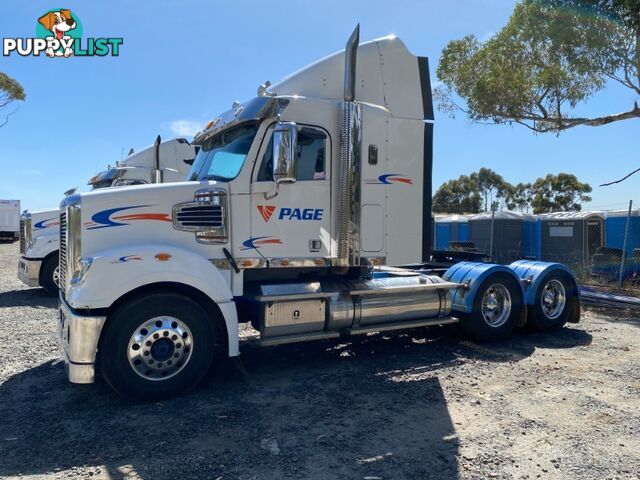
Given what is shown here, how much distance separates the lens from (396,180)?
20.3 feet

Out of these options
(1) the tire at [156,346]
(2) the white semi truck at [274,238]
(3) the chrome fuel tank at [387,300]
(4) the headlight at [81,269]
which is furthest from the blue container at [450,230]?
(4) the headlight at [81,269]

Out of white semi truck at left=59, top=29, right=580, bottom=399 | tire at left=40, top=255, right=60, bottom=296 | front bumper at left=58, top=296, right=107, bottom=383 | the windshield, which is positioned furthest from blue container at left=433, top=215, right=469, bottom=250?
front bumper at left=58, top=296, right=107, bottom=383

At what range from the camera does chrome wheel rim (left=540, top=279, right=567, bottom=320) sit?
8.08 m

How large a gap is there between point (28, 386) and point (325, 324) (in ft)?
10.8

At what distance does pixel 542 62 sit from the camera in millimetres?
15086

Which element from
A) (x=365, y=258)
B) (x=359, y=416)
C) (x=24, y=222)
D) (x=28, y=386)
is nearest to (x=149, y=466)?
(x=359, y=416)

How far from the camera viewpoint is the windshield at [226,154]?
18.3 ft

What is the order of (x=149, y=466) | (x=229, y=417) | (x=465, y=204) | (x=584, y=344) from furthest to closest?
(x=465, y=204) → (x=584, y=344) → (x=229, y=417) → (x=149, y=466)

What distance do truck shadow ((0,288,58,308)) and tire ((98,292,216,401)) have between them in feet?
21.3

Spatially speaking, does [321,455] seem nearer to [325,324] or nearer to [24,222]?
[325,324]

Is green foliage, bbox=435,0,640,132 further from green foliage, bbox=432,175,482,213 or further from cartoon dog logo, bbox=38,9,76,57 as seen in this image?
green foliage, bbox=432,175,482,213

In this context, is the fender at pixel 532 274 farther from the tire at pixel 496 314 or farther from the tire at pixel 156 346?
the tire at pixel 156 346

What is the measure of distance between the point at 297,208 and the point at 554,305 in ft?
16.2

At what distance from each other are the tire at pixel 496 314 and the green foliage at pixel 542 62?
9.33 meters
